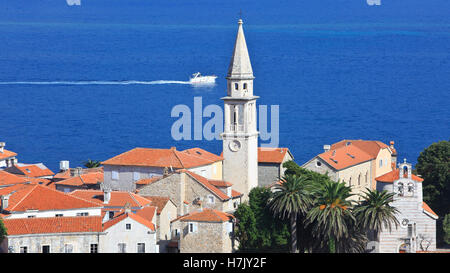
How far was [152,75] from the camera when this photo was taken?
19850cm

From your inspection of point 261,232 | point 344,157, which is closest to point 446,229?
point 261,232

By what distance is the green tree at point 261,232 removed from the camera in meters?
53.5

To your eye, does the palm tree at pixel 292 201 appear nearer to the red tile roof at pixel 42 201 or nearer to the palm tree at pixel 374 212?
the palm tree at pixel 374 212

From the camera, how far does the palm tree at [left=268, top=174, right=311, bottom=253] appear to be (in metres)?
52.6

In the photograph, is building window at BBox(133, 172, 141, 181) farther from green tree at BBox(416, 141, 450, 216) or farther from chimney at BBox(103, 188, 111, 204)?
green tree at BBox(416, 141, 450, 216)

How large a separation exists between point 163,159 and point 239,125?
498 cm

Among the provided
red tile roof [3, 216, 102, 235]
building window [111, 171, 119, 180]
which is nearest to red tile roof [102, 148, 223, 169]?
building window [111, 171, 119, 180]

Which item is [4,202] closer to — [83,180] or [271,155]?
[83,180]

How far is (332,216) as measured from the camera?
5109cm

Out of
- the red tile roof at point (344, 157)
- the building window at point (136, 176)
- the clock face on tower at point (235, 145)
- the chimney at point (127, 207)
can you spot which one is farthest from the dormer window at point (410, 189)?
the building window at point (136, 176)

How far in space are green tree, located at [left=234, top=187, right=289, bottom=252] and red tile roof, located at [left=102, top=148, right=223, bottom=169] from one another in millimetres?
11048

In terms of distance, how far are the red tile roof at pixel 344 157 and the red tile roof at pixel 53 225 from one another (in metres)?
21.8
